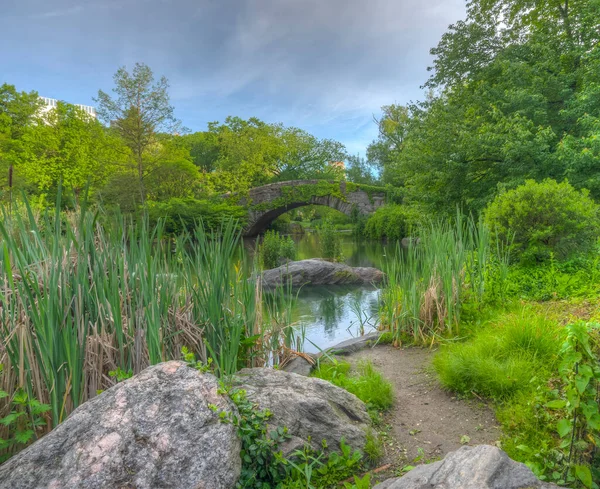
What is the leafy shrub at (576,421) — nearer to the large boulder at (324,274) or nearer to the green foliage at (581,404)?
the green foliage at (581,404)

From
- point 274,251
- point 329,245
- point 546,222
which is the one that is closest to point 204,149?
point 329,245

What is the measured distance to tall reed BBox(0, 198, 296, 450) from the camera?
178cm

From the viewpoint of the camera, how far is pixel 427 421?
8.59 ft

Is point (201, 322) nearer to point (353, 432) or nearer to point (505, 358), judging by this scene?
point (353, 432)

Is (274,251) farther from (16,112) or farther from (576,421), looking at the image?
(16,112)

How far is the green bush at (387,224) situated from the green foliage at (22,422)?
19.2 m

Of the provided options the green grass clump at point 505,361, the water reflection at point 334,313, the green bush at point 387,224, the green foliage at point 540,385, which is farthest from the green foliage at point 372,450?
the green bush at point 387,224

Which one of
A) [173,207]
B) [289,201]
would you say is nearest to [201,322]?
[173,207]

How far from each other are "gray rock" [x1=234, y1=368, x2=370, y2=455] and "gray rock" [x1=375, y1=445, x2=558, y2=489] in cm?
61

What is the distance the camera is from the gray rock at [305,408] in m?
1.94

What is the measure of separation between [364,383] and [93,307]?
1.83 metres

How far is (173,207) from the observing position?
18594mm

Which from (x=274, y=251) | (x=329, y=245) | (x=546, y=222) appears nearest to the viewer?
(x=546, y=222)

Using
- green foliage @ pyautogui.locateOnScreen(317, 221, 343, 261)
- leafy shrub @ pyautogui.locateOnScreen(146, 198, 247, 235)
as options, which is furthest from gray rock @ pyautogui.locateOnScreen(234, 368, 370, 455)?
leafy shrub @ pyautogui.locateOnScreen(146, 198, 247, 235)
